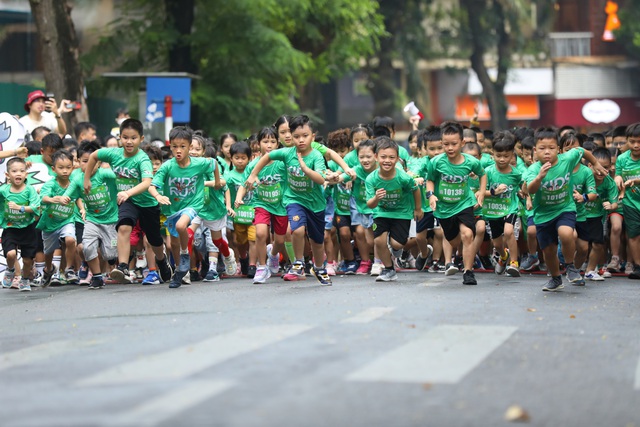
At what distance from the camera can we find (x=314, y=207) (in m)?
14.3

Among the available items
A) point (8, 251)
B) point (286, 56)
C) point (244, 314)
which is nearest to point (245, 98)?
point (286, 56)

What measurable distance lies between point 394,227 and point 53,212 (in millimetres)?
3790

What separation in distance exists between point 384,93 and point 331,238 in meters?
34.8

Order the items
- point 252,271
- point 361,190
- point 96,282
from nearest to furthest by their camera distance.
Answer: point 96,282 → point 361,190 → point 252,271

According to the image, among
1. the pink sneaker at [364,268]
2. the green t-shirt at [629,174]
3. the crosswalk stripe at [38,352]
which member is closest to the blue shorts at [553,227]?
the green t-shirt at [629,174]

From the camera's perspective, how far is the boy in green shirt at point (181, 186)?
14367 mm

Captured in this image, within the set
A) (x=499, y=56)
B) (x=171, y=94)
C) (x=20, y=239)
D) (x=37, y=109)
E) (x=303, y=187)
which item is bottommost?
(x=20, y=239)

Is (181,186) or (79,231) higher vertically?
(181,186)

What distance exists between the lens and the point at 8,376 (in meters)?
7.99

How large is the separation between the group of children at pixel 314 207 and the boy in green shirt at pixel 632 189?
0.05ft

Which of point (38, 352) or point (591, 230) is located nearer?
point (38, 352)

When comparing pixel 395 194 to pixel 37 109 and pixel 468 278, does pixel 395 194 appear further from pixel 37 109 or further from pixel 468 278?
pixel 37 109

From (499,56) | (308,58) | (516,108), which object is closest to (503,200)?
(308,58)

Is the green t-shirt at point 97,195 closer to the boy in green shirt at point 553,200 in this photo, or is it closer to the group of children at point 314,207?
the group of children at point 314,207
